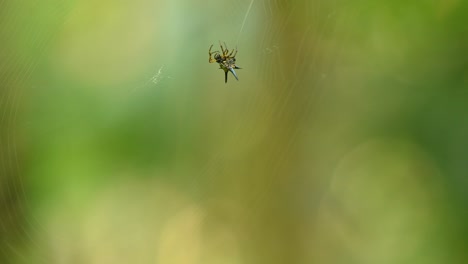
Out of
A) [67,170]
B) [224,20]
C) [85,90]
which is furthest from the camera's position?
[224,20]

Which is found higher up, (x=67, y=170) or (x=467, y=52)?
(x=467, y=52)

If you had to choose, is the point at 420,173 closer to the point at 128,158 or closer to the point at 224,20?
the point at 224,20

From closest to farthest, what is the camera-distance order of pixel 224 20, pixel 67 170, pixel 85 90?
pixel 67 170, pixel 85 90, pixel 224 20

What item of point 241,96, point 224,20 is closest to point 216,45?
point 224,20

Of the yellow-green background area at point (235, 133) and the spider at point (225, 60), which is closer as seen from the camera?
the yellow-green background area at point (235, 133)

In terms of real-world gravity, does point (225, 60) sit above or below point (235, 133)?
above

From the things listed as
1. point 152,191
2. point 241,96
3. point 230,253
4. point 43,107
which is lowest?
point 230,253

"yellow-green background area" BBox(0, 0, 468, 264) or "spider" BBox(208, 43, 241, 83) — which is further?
"spider" BBox(208, 43, 241, 83)

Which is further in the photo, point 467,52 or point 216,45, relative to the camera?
point 216,45
